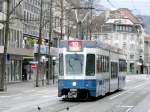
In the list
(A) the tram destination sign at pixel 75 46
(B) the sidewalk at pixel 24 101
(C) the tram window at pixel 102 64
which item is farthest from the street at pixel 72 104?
(A) the tram destination sign at pixel 75 46

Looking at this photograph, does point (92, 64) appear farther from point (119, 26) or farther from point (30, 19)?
point (119, 26)

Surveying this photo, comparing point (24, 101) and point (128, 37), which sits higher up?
point (128, 37)

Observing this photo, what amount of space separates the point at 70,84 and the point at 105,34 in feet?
414

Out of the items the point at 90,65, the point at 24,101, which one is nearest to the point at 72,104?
the point at 90,65

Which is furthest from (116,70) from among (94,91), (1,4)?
(1,4)

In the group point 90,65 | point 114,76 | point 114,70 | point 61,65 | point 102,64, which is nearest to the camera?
point 90,65

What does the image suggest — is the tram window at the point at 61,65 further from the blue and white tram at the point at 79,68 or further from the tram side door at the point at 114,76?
the tram side door at the point at 114,76

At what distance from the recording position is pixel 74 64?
95.5ft

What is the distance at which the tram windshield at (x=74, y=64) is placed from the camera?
94.9 feet

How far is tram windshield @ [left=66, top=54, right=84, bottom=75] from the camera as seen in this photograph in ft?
94.9

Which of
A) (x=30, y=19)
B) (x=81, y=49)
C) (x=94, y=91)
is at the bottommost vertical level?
(x=94, y=91)

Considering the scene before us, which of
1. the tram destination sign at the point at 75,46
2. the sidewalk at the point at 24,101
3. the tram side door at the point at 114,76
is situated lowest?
the sidewalk at the point at 24,101

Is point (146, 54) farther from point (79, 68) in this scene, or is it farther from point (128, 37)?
point (79, 68)

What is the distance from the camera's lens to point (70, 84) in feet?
94.5
